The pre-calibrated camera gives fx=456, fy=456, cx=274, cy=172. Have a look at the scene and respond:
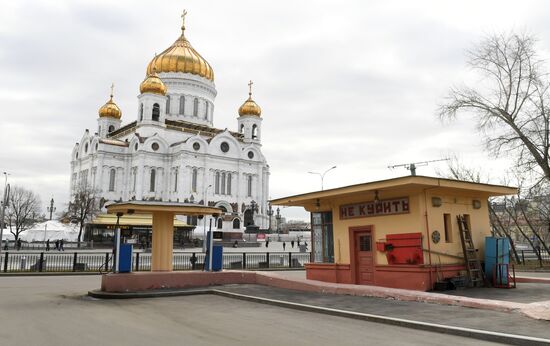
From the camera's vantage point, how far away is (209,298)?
45.4ft

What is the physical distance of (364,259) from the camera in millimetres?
14828

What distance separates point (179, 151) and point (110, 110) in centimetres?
1925

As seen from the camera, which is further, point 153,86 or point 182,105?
point 182,105

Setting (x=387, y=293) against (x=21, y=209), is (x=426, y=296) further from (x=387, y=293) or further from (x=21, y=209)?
(x=21, y=209)

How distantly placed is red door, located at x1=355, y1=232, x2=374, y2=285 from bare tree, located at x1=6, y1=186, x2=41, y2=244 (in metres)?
63.1

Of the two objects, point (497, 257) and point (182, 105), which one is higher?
point (182, 105)

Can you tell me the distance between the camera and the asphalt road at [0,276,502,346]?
7671 millimetres

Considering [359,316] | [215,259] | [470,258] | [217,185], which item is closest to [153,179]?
[217,185]

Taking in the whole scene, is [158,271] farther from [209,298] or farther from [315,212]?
[315,212]

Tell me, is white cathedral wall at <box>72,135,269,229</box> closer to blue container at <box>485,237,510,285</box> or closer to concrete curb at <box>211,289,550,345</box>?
blue container at <box>485,237,510,285</box>

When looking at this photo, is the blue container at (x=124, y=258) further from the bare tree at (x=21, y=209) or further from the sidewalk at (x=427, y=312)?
the bare tree at (x=21, y=209)

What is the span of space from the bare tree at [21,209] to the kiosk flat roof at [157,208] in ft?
191

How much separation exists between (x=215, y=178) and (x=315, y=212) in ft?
176

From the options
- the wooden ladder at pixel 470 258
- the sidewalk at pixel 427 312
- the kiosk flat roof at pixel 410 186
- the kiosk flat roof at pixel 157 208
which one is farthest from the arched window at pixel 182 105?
the wooden ladder at pixel 470 258
